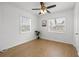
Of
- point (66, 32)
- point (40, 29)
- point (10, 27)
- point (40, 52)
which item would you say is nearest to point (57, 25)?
point (66, 32)

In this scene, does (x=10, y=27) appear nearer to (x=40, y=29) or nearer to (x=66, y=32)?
(x=40, y=29)

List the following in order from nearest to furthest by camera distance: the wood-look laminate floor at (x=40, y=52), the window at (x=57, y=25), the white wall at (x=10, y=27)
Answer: the wood-look laminate floor at (x=40, y=52) → the white wall at (x=10, y=27) → the window at (x=57, y=25)

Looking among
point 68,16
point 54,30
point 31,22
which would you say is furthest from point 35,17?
point 68,16

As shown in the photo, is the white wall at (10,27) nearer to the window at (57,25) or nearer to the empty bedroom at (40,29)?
the empty bedroom at (40,29)

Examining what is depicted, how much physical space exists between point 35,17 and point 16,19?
2096 millimetres

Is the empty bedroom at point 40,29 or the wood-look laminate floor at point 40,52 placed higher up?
the empty bedroom at point 40,29

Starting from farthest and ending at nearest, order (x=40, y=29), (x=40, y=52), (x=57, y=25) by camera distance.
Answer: (x=40, y=29), (x=57, y=25), (x=40, y=52)

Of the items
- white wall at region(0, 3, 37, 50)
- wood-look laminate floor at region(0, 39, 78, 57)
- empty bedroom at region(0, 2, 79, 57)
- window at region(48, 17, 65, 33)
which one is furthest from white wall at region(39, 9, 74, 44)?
white wall at region(0, 3, 37, 50)

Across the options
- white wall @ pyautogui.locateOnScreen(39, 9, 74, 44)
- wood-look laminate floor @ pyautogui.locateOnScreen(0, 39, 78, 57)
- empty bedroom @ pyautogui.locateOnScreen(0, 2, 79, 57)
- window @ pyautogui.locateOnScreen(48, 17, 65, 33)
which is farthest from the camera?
window @ pyautogui.locateOnScreen(48, 17, 65, 33)

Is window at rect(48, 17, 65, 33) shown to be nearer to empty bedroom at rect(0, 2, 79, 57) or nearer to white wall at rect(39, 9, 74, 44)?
empty bedroom at rect(0, 2, 79, 57)

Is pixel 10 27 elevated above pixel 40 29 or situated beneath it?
elevated above

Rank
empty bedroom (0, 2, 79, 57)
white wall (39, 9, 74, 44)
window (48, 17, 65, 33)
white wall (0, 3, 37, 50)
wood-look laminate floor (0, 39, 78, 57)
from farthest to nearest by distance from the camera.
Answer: window (48, 17, 65, 33) → white wall (39, 9, 74, 44) → white wall (0, 3, 37, 50) → empty bedroom (0, 2, 79, 57) → wood-look laminate floor (0, 39, 78, 57)

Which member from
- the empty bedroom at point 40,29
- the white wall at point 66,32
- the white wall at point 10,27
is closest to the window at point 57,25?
the empty bedroom at point 40,29

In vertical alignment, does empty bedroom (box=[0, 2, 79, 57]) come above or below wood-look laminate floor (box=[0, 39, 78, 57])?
above
